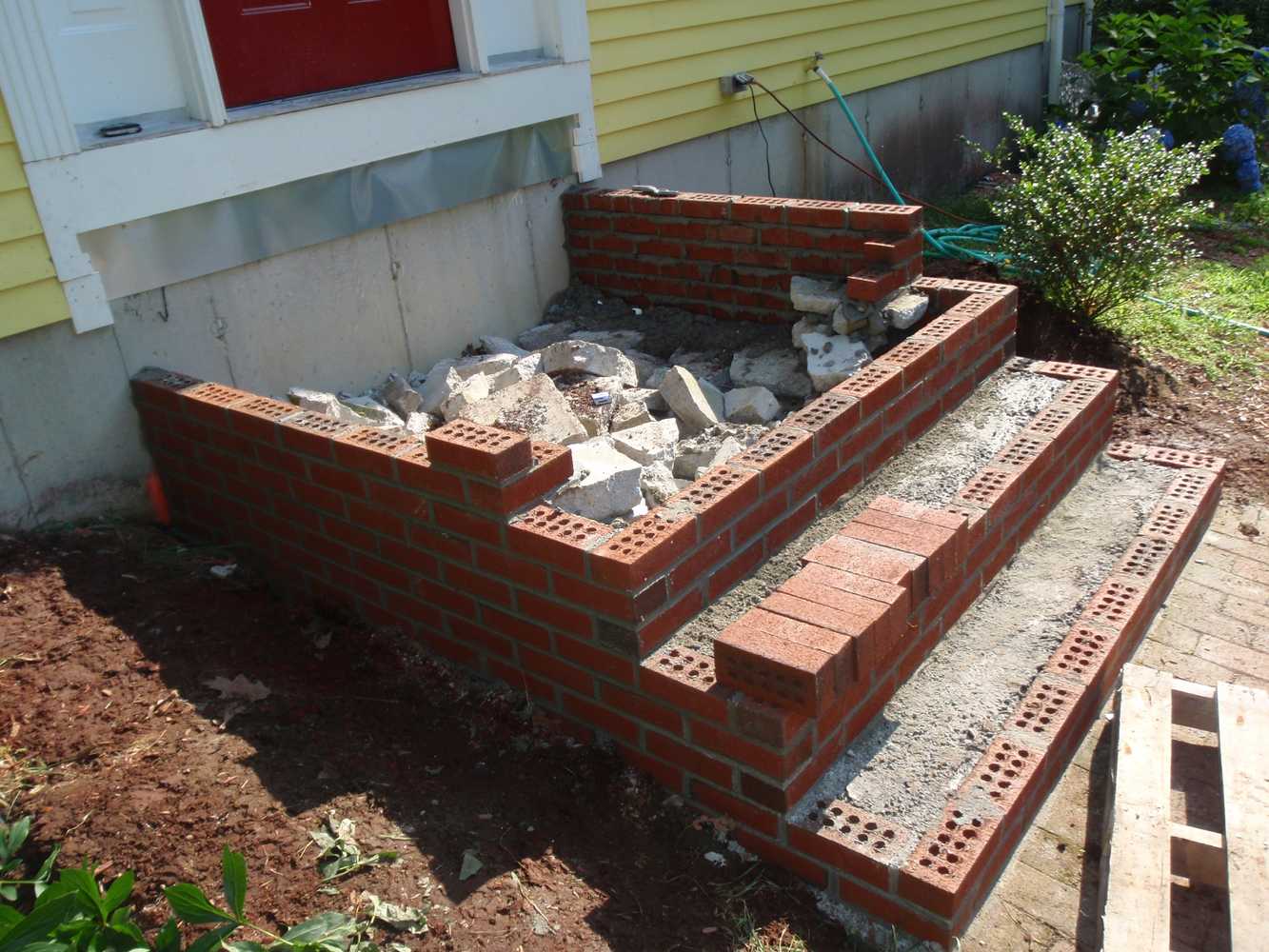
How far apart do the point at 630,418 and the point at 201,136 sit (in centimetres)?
198

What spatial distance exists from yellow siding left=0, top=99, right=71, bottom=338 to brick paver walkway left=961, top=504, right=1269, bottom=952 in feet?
11.6

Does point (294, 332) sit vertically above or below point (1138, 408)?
above

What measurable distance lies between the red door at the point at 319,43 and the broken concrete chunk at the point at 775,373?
2.05 metres

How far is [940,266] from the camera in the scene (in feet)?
24.0

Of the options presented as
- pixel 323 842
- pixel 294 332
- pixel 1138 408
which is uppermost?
pixel 294 332

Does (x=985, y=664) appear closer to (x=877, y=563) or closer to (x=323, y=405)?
(x=877, y=563)

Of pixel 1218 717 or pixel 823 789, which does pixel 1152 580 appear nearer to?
pixel 1218 717

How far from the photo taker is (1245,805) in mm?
2805

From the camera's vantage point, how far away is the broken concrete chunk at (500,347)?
212 inches

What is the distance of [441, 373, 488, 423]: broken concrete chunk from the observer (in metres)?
4.61

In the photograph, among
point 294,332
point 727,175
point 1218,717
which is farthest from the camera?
point 727,175

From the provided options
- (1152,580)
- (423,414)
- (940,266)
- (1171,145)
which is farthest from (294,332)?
(1171,145)

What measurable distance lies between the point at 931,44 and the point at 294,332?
22.5ft

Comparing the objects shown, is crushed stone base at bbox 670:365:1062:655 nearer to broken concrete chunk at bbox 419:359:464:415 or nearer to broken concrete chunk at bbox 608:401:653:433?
broken concrete chunk at bbox 608:401:653:433
